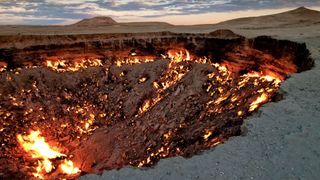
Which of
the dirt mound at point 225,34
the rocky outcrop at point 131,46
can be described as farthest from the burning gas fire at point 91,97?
the dirt mound at point 225,34

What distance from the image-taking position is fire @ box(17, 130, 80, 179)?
11.0 m

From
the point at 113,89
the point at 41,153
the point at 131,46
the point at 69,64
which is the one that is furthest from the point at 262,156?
the point at 69,64

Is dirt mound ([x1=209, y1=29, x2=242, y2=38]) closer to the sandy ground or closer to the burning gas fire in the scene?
the burning gas fire

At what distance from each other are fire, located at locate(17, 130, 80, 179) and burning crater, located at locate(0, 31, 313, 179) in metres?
0.04

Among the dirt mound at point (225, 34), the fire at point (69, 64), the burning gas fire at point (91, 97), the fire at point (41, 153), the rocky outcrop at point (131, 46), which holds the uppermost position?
the dirt mound at point (225, 34)

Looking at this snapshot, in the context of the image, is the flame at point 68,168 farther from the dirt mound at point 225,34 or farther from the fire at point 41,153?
the dirt mound at point 225,34

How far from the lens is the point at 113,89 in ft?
46.9

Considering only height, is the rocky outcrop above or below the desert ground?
above

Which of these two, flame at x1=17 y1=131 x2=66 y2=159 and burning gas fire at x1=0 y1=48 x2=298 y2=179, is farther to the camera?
flame at x1=17 y1=131 x2=66 y2=159

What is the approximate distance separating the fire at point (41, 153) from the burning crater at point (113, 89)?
0.14ft

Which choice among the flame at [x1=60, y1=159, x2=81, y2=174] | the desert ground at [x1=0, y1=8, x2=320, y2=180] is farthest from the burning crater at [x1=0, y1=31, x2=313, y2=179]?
the desert ground at [x1=0, y1=8, x2=320, y2=180]

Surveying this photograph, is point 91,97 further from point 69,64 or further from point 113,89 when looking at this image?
point 69,64

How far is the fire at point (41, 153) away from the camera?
1098cm

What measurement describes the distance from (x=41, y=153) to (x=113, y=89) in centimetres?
479
